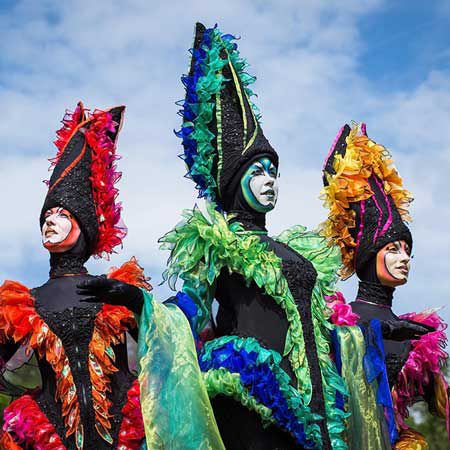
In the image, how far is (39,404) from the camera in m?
5.25

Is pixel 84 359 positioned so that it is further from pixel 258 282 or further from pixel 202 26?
pixel 202 26

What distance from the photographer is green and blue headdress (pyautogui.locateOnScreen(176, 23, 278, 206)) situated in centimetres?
479

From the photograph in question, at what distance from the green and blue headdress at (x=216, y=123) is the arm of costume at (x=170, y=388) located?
32.1 inches

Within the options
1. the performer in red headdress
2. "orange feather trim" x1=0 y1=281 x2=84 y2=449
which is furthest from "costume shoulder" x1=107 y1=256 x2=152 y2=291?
"orange feather trim" x1=0 y1=281 x2=84 y2=449

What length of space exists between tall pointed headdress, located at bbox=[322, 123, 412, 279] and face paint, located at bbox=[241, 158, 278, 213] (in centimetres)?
125

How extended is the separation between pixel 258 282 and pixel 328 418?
704 millimetres

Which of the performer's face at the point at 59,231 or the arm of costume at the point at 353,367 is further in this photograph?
the performer's face at the point at 59,231

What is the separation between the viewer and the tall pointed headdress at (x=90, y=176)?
5.68 m

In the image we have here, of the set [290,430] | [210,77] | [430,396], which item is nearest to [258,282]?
[290,430]

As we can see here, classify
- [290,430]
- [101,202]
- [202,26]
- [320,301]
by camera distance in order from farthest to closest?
[101,202], [202,26], [320,301], [290,430]

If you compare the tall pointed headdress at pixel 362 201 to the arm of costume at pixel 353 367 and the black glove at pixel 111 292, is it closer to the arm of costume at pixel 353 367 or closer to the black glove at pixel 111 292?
the arm of costume at pixel 353 367

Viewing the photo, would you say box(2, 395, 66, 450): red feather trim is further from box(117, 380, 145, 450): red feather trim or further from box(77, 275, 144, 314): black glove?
box(77, 275, 144, 314): black glove

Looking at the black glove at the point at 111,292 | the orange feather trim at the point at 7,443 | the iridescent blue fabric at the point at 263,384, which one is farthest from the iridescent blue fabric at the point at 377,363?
the orange feather trim at the point at 7,443

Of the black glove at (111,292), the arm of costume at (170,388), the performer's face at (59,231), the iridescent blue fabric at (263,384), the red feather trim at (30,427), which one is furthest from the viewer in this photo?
the performer's face at (59,231)
